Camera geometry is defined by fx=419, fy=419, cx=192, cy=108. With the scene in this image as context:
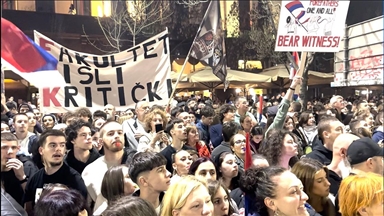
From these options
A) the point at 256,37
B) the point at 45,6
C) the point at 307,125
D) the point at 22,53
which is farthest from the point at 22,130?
the point at 45,6

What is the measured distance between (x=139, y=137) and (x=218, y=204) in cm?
259

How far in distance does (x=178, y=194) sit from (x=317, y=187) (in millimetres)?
1208

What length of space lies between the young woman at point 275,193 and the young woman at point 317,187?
1.01 ft

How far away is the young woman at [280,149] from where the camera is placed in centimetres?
404

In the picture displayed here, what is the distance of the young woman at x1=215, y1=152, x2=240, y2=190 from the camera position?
156 inches

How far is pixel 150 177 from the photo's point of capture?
319cm

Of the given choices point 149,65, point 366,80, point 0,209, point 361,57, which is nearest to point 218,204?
→ point 0,209

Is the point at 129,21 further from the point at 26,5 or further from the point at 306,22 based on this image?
the point at 306,22

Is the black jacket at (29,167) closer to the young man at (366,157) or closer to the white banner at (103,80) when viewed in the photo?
the white banner at (103,80)

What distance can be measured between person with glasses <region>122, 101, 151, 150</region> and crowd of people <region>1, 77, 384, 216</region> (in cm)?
2

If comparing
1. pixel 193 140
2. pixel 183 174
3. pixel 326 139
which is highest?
pixel 326 139

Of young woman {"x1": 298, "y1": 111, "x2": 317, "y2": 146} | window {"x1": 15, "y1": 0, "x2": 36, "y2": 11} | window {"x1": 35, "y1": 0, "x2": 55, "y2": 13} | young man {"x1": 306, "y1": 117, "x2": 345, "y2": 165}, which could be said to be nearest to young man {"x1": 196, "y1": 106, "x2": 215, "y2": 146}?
young woman {"x1": 298, "y1": 111, "x2": 317, "y2": 146}

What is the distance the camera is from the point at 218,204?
3.06 metres

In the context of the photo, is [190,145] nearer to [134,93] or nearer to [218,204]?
[134,93]
